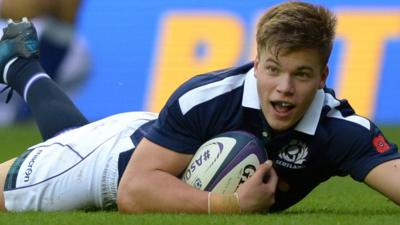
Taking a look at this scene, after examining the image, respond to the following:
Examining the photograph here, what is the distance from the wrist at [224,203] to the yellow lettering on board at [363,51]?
8759 millimetres

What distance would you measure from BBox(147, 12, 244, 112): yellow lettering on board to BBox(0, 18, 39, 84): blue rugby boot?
6.98 m

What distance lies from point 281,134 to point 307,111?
18 centimetres

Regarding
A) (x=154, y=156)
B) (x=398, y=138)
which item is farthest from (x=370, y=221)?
(x=398, y=138)

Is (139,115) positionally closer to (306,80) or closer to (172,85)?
(306,80)

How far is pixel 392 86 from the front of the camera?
14.8 meters

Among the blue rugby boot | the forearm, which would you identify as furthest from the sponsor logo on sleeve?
the blue rugby boot

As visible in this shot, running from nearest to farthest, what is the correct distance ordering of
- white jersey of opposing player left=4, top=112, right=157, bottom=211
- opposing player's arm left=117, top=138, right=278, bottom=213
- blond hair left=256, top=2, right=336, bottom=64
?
blond hair left=256, top=2, right=336, bottom=64
opposing player's arm left=117, top=138, right=278, bottom=213
white jersey of opposing player left=4, top=112, right=157, bottom=211

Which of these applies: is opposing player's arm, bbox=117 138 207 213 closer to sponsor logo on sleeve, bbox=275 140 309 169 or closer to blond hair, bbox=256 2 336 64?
sponsor logo on sleeve, bbox=275 140 309 169

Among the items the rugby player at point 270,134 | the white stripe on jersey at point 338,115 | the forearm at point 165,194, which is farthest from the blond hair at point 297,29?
the forearm at point 165,194

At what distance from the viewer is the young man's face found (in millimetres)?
6035

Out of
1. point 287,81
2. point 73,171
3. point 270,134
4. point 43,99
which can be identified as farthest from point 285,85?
point 43,99

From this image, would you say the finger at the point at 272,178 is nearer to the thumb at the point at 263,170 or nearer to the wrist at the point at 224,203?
the thumb at the point at 263,170

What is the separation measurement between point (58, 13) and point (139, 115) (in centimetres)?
861

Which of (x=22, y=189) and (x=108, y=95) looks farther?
(x=108, y=95)
